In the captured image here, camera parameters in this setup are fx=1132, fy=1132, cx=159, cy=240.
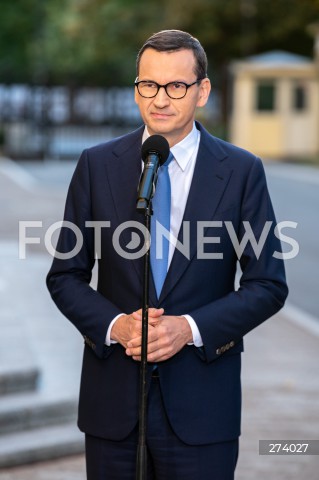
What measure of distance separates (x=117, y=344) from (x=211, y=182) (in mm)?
536

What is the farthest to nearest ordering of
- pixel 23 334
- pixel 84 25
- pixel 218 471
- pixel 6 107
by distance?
pixel 84 25 < pixel 6 107 < pixel 23 334 < pixel 218 471

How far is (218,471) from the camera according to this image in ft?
10.4

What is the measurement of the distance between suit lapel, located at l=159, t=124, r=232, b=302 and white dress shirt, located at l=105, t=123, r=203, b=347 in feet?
0.09

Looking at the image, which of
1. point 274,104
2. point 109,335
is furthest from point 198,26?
point 109,335

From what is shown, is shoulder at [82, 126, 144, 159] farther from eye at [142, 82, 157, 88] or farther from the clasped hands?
the clasped hands

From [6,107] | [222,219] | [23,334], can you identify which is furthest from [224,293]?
[6,107]

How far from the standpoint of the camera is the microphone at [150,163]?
2.83 metres

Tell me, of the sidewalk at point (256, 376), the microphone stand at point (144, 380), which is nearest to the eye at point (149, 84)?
the microphone stand at point (144, 380)

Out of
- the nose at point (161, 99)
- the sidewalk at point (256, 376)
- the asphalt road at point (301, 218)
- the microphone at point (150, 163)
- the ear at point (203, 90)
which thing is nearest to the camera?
the microphone at point (150, 163)

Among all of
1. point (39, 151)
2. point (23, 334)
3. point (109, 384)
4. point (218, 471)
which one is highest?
point (109, 384)

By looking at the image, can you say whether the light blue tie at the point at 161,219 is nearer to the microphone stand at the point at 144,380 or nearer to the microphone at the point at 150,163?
the microphone at the point at 150,163

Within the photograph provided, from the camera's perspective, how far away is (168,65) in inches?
124

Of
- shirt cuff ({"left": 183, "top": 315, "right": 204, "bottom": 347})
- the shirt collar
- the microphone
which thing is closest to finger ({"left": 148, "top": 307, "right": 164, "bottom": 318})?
shirt cuff ({"left": 183, "top": 315, "right": 204, "bottom": 347})

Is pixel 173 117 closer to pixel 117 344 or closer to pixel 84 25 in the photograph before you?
pixel 117 344
